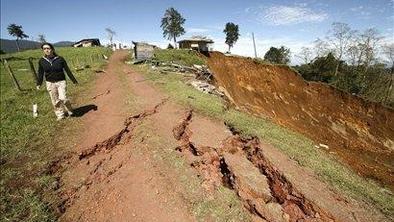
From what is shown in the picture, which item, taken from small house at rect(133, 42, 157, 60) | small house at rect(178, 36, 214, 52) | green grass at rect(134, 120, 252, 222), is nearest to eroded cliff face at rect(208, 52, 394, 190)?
small house at rect(133, 42, 157, 60)

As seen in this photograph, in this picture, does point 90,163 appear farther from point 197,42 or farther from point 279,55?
point 279,55

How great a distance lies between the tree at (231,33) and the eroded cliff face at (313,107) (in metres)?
46.7

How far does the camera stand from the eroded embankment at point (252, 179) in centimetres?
511

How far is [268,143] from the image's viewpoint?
7785mm

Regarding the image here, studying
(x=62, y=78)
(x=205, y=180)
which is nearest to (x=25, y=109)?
(x=62, y=78)

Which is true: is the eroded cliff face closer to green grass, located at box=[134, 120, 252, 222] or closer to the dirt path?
the dirt path

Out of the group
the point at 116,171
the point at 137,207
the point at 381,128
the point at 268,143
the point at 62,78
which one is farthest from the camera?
the point at 381,128

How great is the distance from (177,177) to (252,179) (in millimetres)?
1475

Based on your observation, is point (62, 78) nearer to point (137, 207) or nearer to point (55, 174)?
point (55, 174)

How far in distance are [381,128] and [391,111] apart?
1.51m

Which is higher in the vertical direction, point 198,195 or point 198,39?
point 198,195

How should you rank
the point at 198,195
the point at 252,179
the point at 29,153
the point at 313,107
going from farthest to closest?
the point at 313,107, the point at 29,153, the point at 252,179, the point at 198,195

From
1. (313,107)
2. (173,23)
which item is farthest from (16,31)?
(313,107)

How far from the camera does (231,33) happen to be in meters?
70.8
